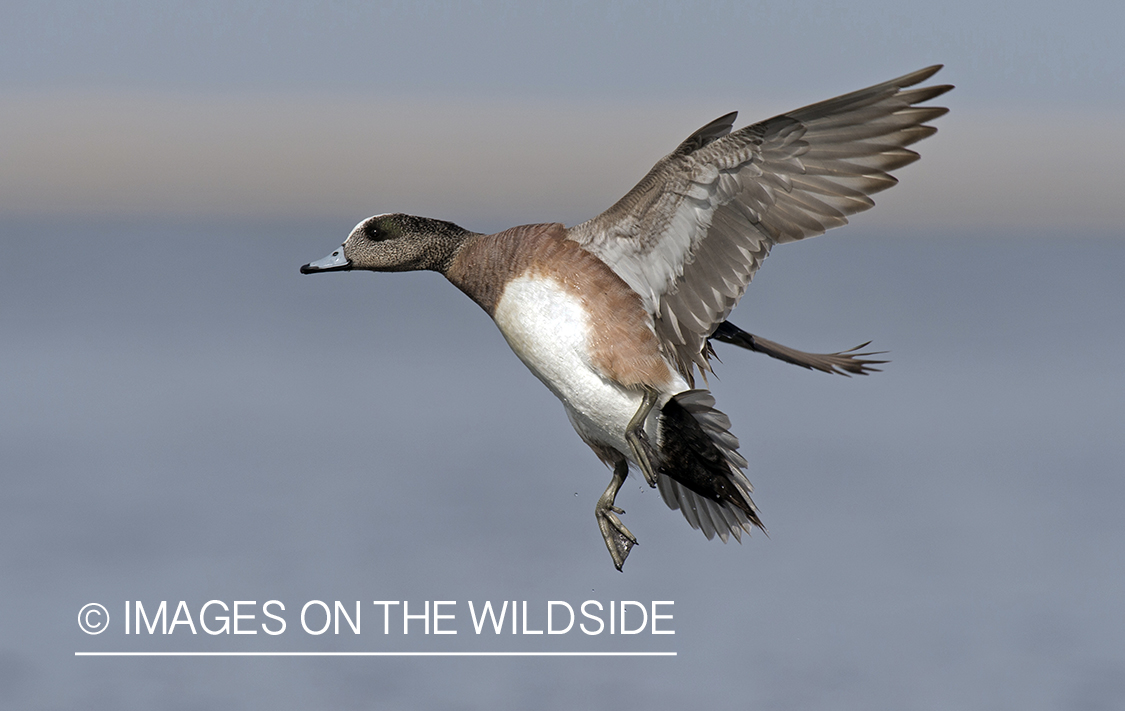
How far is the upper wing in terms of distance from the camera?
3.34m

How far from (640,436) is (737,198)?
0.74 meters

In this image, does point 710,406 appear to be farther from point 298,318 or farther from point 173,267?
point 173,267

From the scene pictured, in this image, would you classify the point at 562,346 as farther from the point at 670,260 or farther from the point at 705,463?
the point at 705,463

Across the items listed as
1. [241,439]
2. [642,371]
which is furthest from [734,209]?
[241,439]

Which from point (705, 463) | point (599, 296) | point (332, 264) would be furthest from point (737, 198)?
point (332, 264)

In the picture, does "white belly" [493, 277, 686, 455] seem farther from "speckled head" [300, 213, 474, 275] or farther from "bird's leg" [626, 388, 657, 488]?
"speckled head" [300, 213, 474, 275]

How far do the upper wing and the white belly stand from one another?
0.19m

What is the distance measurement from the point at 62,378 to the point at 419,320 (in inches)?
228

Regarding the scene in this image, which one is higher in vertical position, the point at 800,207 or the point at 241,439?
the point at 241,439

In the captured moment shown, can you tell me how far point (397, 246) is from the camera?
402 centimetres

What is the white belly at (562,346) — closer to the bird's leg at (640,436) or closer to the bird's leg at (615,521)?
the bird's leg at (640,436)

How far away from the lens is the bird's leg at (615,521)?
13.2 ft

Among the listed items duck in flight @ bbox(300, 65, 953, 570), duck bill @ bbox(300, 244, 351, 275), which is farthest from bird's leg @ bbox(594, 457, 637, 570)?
duck bill @ bbox(300, 244, 351, 275)

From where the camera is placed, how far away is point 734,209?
3.56 m
